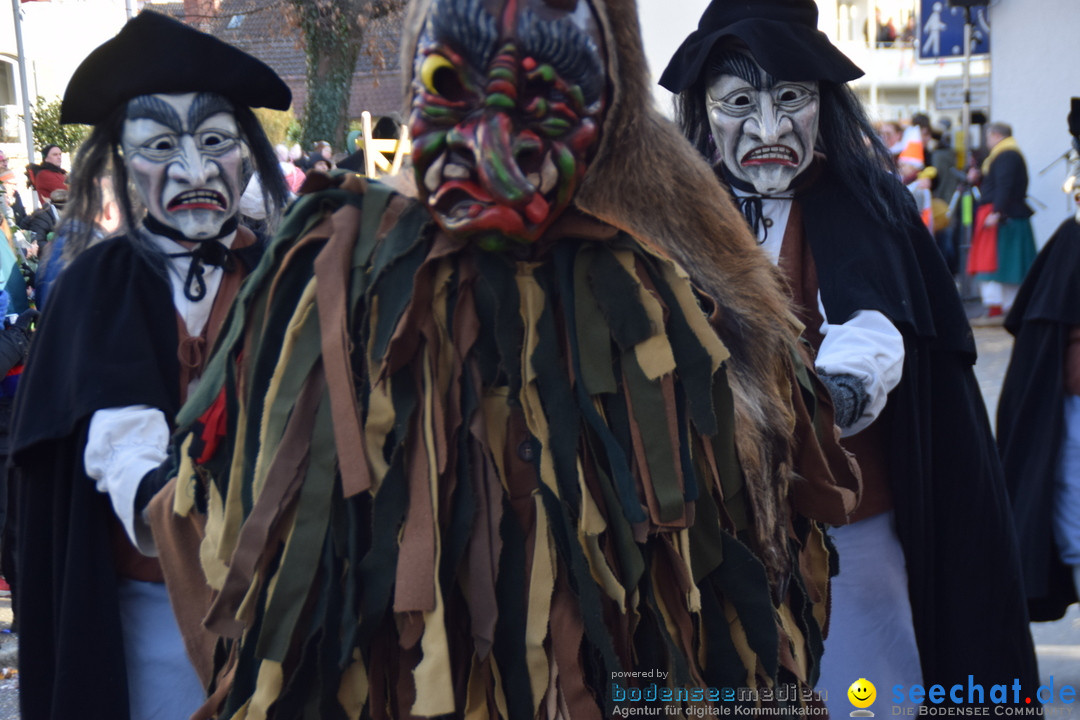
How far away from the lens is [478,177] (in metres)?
1.59

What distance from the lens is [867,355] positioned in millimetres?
2584

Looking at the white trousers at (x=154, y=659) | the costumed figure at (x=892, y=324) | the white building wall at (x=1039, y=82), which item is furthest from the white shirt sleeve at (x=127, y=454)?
the white building wall at (x=1039, y=82)

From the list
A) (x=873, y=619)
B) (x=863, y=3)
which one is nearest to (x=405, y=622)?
(x=873, y=619)

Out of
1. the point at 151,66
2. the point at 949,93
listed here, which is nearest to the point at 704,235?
the point at 151,66

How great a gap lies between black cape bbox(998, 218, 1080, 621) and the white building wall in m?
7.63

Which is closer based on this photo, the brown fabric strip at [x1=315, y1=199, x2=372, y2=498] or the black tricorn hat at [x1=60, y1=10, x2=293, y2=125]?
the brown fabric strip at [x1=315, y1=199, x2=372, y2=498]

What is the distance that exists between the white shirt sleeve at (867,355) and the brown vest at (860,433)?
0.22 m

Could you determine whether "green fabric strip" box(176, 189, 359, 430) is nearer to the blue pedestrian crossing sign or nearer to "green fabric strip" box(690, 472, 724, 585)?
"green fabric strip" box(690, 472, 724, 585)

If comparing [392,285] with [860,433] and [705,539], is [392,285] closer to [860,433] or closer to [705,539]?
[705,539]

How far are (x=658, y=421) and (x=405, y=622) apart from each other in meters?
0.44

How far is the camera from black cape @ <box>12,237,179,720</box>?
242cm

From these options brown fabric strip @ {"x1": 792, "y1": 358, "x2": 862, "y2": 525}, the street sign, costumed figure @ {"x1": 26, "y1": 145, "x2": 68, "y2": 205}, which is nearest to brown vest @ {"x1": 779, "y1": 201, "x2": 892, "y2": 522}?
brown fabric strip @ {"x1": 792, "y1": 358, "x2": 862, "y2": 525}

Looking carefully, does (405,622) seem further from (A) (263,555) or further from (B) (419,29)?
(B) (419,29)

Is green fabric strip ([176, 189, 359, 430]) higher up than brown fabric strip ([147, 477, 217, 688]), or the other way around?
green fabric strip ([176, 189, 359, 430])
